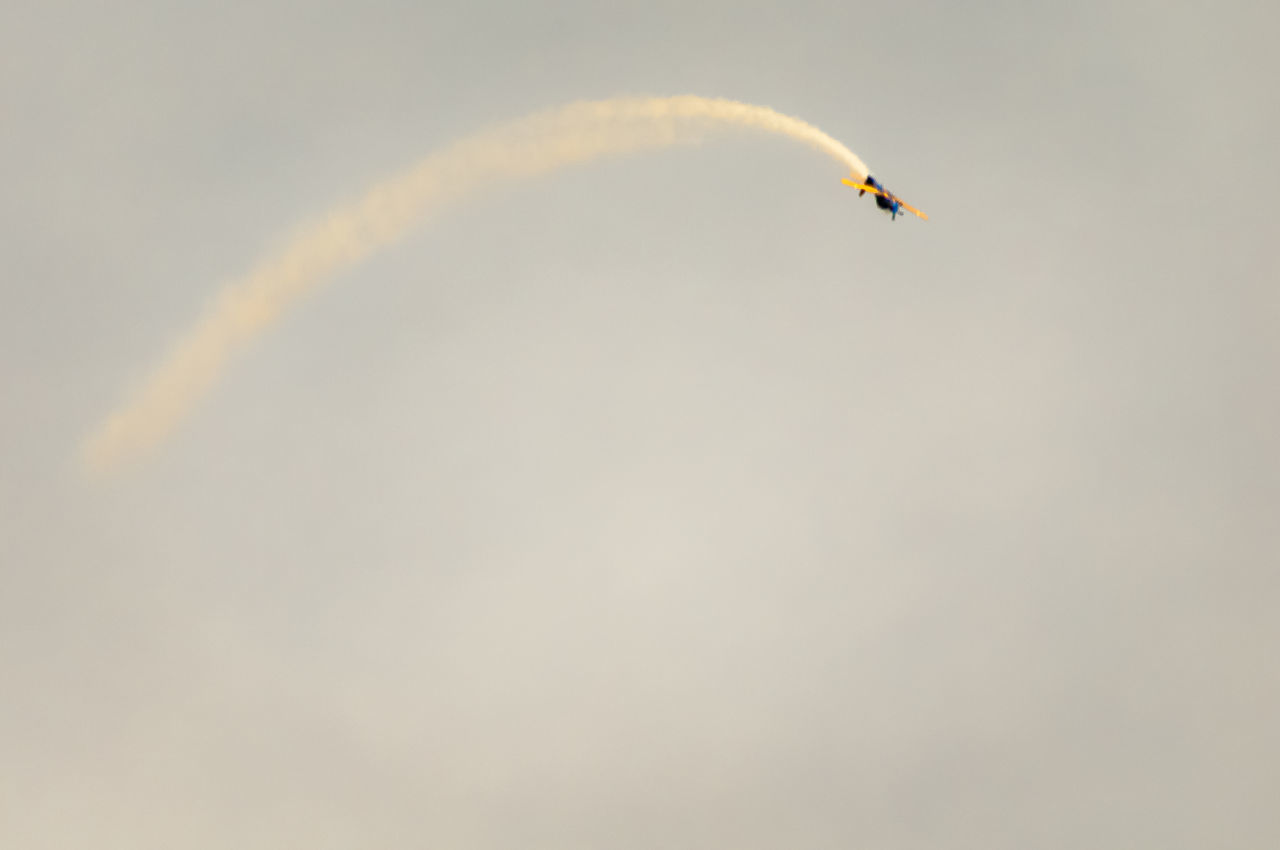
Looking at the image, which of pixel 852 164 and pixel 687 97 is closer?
pixel 852 164

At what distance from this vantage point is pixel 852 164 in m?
30.3

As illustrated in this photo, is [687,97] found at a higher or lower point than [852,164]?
higher

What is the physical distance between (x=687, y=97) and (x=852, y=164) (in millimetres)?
10549

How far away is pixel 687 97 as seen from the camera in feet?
127
